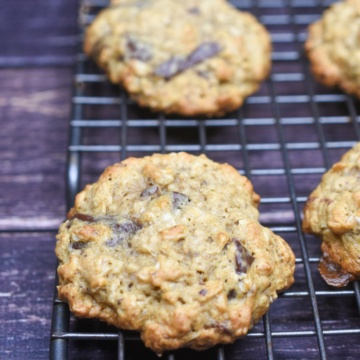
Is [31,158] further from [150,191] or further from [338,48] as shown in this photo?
[338,48]

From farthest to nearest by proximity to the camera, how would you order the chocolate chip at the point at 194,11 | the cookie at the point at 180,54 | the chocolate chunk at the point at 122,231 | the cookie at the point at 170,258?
the chocolate chip at the point at 194,11
the cookie at the point at 180,54
the chocolate chunk at the point at 122,231
the cookie at the point at 170,258

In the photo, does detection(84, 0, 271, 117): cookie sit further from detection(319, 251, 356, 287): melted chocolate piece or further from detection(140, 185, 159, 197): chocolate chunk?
detection(319, 251, 356, 287): melted chocolate piece

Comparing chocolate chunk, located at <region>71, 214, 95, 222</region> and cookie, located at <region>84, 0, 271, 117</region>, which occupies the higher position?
cookie, located at <region>84, 0, 271, 117</region>

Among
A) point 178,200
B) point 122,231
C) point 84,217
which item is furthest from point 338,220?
point 84,217

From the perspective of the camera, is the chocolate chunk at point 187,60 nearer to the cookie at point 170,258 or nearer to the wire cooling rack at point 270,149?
the wire cooling rack at point 270,149

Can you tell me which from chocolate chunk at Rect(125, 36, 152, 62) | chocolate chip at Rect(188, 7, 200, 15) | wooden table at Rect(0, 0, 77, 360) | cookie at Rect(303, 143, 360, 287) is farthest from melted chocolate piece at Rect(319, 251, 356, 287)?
chocolate chip at Rect(188, 7, 200, 15)

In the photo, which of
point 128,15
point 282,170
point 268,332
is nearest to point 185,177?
point 282,170

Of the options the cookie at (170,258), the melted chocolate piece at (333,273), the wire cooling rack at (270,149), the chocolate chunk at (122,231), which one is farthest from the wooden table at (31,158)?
the melted chocolate piece at (333,273)

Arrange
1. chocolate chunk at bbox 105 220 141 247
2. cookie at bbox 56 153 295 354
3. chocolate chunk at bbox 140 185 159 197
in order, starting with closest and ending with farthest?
cookie at bbox 56 153 295 354
chocolate chunk at bbox 105 220 141 247
chocolate chunk at bbox 140 185 159 197
